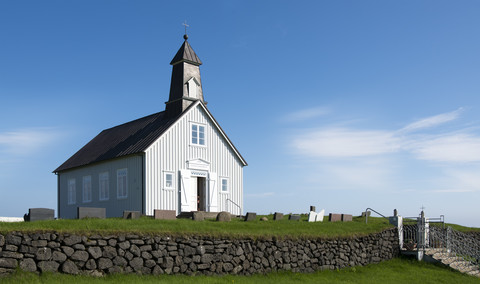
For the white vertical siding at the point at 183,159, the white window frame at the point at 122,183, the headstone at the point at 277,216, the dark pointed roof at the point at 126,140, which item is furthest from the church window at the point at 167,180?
the headstone at the point at 277,216

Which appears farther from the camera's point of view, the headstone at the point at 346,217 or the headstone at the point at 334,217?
the headstone at the point at 346,217

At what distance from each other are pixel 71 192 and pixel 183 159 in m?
9.09

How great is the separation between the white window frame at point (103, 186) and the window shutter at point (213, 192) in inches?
223

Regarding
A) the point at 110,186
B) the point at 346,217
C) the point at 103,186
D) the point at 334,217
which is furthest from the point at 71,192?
the point at 346,217

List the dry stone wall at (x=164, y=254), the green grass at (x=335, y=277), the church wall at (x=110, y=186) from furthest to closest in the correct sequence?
1. the church wall at (x=110, y=186)
2. the dry stone wall at (x=164, y=254)
3. the green grass at (x=335, y=277)

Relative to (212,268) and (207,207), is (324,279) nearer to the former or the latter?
(212,268)

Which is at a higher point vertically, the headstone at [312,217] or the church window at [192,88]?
the church window at [192,88]

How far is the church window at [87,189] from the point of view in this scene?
31.1m

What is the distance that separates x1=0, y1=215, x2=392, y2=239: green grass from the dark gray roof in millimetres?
7842

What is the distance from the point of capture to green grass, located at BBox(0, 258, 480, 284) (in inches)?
609

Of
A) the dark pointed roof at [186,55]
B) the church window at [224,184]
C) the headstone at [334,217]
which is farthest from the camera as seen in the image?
the dark pointed roof at [186,55]

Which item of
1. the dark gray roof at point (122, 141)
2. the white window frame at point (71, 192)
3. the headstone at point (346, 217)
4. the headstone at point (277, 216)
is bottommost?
the headstone at point (346, 217)

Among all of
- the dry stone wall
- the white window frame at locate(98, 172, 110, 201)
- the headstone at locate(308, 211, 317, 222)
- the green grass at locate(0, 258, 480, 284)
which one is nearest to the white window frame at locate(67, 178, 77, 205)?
the white window frame at locate(98, 172, 110, 201)

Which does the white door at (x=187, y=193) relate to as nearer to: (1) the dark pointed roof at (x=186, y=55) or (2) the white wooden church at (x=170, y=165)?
(2) the white wooden church at (x=170, y=165)
